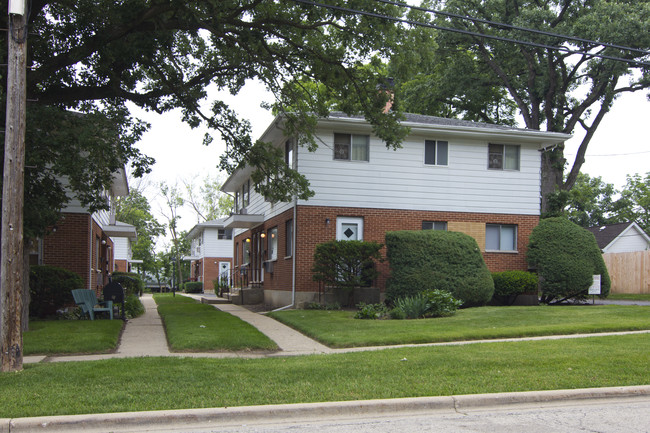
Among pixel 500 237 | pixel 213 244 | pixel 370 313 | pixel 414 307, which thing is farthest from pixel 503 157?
pixel 213 244

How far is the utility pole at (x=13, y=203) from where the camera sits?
8328 mm

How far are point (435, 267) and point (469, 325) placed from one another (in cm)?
405

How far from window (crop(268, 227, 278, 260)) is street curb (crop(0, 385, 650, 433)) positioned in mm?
16456

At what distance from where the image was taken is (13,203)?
27.6 ft

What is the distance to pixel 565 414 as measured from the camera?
674cm

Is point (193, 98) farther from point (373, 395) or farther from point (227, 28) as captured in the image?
point (373, 395)

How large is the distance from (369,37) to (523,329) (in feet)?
26.0

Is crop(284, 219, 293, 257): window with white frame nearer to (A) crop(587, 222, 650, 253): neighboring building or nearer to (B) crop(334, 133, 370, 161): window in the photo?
(B) crop(334, 133, 370, 161): window

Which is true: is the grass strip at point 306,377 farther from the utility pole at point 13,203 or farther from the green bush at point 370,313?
the green bush at point 370,313

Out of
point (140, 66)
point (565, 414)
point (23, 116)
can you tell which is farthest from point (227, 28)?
point (565, 414)

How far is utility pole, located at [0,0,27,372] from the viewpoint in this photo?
8328 millimetres

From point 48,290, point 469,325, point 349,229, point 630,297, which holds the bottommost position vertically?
point 630,297

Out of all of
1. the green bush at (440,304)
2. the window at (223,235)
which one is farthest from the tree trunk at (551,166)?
the window at (223,235)

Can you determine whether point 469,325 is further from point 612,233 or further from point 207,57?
point 612,233
